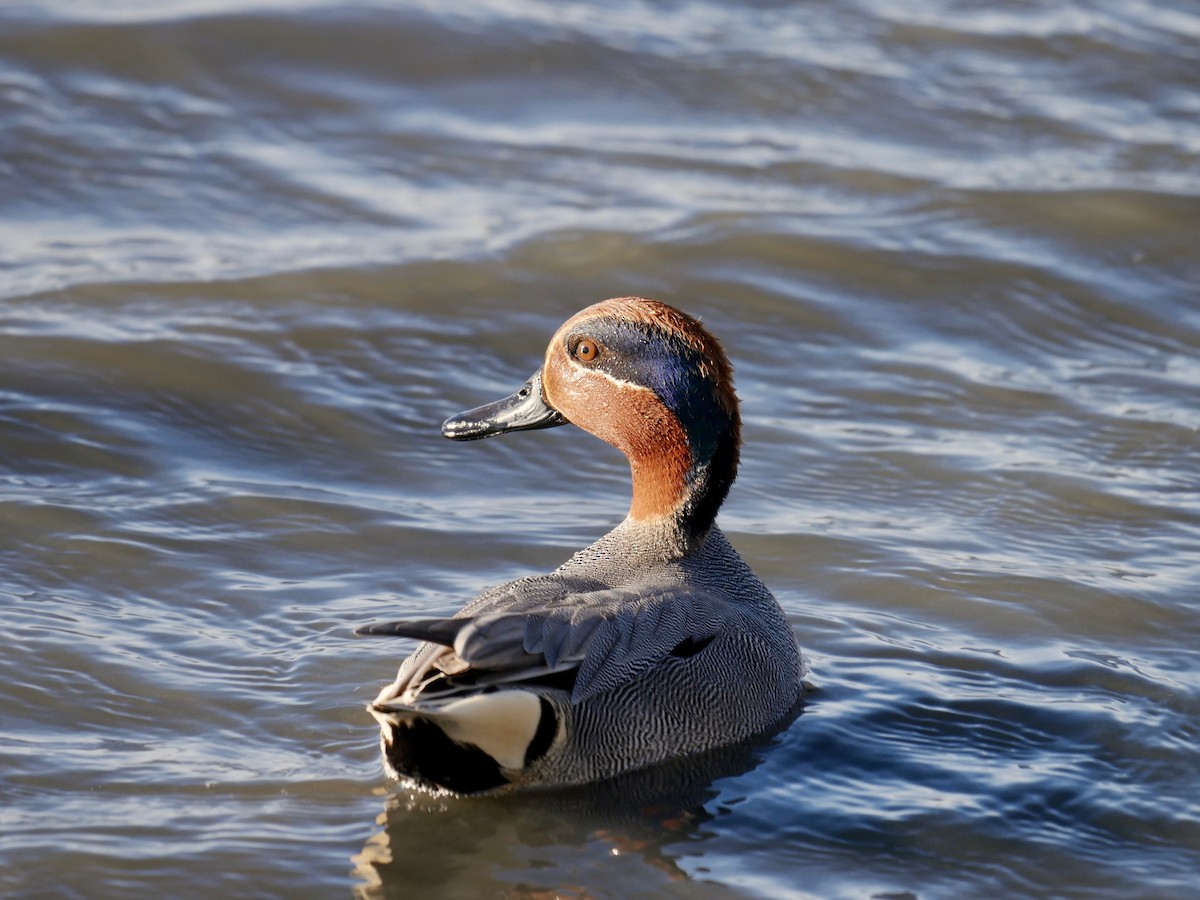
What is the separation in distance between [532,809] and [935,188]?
7.48 m

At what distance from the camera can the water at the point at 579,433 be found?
523 cm

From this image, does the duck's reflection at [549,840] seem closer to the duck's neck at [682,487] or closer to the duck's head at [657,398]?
the duck's neck at [682,487]

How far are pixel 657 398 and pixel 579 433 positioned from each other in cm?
257

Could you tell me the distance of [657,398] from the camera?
19.6 ft

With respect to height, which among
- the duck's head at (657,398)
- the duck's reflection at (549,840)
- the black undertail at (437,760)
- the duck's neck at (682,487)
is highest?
the duck's head at (657,398)

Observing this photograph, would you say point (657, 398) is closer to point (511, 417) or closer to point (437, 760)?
point (511, 417)

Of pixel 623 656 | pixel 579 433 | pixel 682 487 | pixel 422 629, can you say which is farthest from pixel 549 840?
pixel 579 433

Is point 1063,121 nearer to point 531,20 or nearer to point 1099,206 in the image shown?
point 1099,206

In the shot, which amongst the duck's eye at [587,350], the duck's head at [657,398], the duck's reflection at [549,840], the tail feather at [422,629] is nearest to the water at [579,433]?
the duck's reflection at [549,840]

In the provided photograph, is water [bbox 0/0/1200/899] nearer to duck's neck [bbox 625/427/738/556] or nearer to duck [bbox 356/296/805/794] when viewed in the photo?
duck [bbox 356/296/805/794]

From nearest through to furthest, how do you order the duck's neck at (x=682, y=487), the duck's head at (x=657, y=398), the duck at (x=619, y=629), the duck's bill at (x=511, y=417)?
the duck at (x=619, y=629), the duck's head at (x=657, y=398), the duck's neck at (x=682, y=487), the duck's bill at (x=511, y=417)

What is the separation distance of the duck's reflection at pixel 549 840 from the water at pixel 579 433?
0.01 m

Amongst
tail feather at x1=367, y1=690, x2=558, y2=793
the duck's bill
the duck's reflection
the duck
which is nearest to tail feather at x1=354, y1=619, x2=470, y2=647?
the duck

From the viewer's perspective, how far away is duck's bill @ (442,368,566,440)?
20.8 feet
